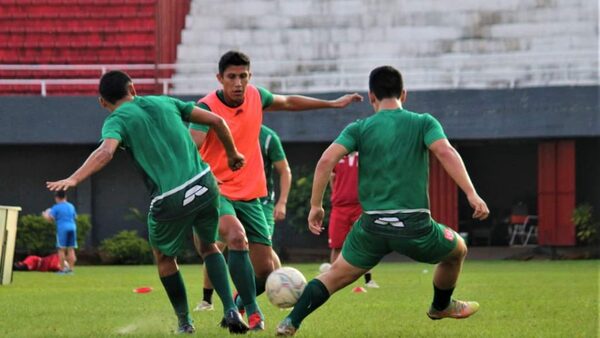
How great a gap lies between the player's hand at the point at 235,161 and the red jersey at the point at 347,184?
301 inches

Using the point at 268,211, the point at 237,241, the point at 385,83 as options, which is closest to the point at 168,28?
the point at 268,211

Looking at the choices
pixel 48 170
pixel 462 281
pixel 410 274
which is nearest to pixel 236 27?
pixel 48 170

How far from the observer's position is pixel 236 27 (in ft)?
104

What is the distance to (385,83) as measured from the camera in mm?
9203

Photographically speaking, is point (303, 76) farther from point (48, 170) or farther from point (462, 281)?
point (462, 281)

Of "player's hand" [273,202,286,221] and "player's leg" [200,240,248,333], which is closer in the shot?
"player's leg" [200,240,248,333]

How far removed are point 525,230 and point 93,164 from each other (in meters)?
23.1

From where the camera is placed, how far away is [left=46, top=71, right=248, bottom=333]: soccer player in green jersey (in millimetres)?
9297

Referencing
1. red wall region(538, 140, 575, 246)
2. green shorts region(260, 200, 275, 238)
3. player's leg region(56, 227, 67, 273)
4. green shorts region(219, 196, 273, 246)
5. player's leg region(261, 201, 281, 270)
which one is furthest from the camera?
red wall region(538, 140, 575, 246)

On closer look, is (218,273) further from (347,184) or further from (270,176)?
(347,184)

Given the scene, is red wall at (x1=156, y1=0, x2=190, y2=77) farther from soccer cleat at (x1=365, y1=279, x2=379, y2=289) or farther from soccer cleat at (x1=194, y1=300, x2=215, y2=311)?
soccer cleat at (x1=194, y1=300, x2=215, y2=311)

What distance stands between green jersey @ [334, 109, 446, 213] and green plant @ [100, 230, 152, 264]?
64.6 ft

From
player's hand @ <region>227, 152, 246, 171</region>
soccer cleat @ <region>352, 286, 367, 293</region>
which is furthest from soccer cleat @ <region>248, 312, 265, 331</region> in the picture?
soccer cleat @ <region>352, 286, 367, 293</region>

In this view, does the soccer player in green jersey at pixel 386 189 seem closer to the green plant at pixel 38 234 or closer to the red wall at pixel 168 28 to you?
the green plant at pixel 38 234
